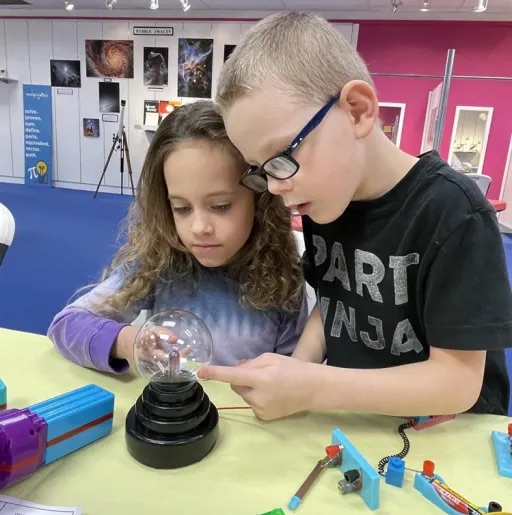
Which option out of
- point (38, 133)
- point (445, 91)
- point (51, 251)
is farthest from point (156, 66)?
point (445, 91)

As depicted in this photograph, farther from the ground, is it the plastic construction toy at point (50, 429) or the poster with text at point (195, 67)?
the poster with text at point (195, 67)

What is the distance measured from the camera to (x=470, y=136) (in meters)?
5.13

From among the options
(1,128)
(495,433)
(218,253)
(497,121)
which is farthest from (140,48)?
(495,433)

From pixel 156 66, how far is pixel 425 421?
19.2ft

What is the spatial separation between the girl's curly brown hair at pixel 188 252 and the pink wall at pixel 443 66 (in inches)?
173

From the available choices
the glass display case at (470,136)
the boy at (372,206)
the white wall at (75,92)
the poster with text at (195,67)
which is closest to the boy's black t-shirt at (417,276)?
the boy at (372,206)

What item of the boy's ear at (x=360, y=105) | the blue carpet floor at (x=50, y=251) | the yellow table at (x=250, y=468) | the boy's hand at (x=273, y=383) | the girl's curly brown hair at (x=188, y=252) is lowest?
the blue carpet floor at (x=50, y=251)

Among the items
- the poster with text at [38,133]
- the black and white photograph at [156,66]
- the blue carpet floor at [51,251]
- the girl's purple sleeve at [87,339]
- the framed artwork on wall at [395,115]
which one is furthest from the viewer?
the poster with text at [38,133]

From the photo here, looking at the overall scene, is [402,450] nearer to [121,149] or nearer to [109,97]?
[121,149]

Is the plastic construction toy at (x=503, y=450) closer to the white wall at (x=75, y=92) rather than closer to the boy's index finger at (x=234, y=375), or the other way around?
the boy's index finger at (x=234, y=375)

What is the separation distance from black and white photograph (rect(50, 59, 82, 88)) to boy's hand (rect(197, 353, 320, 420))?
20.8 ft

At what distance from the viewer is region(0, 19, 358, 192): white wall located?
578 cm

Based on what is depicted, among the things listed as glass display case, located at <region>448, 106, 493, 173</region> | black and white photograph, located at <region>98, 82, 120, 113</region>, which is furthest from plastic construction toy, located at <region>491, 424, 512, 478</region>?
black and white photograph, located at <region>98, 82, 120, 113</region>

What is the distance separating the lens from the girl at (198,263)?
82 centimetres
